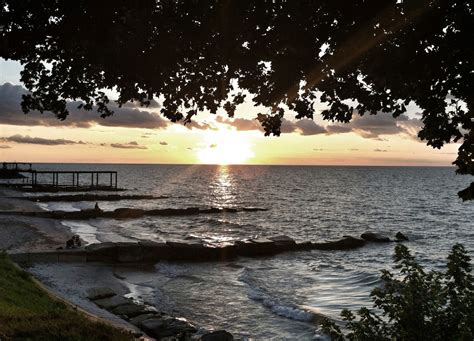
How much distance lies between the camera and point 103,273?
89.1 ft

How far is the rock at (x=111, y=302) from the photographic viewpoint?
18783mm

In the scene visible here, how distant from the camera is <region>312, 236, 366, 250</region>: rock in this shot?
39.2m

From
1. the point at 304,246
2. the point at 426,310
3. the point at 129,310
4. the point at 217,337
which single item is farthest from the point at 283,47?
the point at 304,246

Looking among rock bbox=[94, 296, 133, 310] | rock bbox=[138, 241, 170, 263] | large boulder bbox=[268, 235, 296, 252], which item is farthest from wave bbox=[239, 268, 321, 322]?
large boulder bbox=[268, 235, 296, 252]

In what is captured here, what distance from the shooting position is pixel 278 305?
21.4m

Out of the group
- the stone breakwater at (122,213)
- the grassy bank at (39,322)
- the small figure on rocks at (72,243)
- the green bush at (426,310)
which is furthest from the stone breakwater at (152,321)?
the stone breakwater at (122,213)

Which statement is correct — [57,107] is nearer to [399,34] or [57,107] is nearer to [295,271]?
[399,34]

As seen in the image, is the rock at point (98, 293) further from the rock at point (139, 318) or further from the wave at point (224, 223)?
the wave at point (224, 223)

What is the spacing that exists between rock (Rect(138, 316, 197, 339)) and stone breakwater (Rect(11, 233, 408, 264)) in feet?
42.5

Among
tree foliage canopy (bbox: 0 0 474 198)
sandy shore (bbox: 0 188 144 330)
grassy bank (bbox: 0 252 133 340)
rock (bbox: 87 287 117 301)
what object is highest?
tree foliage canopy (bbox: 0 0 474 198)

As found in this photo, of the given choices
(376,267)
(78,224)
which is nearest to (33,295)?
(376,267)

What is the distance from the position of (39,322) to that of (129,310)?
308 inches

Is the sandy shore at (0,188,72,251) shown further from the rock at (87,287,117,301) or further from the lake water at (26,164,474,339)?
the rock at (87,287,117,301)

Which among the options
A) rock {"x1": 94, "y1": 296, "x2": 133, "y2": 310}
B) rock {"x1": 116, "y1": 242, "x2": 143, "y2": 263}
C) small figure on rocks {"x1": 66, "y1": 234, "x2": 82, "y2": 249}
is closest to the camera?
rock {"x1": 94, "y1": 296, "x2": 133, "y2": 310}
